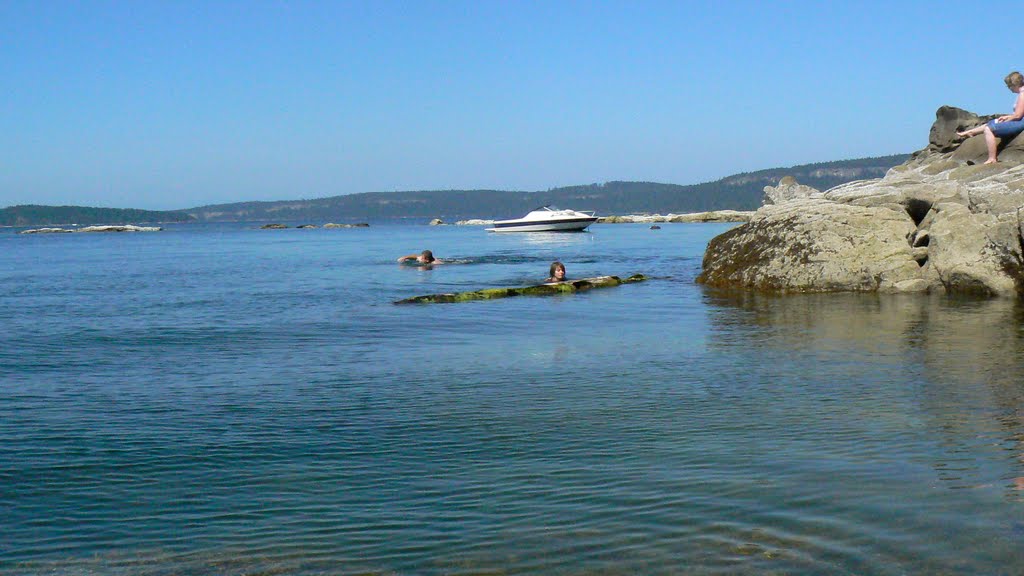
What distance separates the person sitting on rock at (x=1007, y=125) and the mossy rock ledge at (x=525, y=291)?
28.3ft

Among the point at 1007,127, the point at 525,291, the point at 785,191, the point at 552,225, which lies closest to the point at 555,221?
the point at 552,225

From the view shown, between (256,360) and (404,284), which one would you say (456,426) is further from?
(404,284)

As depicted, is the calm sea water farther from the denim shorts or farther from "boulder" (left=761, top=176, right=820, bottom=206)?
"boulder" (left=761, top=176, right=820, bottom=206)

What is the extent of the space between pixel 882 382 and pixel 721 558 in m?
5.73

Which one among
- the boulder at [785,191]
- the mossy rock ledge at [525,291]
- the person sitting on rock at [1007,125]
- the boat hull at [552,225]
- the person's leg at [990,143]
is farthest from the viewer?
the boulder at [785,191]

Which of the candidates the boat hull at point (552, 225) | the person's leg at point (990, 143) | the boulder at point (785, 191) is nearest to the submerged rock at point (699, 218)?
the boulder at point (785, 191)

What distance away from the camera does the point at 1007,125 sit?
69.9 ft

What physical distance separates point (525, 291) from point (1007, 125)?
10.8 metres

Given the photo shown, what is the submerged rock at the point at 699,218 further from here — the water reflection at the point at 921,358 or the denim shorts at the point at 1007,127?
the water reflection at the point at 921,358

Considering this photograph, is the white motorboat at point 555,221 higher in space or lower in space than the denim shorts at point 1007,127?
lower

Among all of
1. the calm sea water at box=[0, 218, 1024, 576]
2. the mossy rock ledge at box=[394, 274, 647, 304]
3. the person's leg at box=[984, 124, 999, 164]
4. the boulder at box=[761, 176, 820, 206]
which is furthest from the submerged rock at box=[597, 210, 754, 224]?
the calm sea water at box=[0, 218, 1024, 576]

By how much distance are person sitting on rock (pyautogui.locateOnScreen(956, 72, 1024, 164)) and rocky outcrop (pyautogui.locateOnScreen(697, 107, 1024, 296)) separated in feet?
0.88

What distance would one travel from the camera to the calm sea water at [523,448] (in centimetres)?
547

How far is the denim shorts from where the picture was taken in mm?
21219
